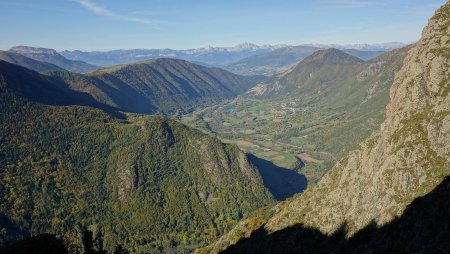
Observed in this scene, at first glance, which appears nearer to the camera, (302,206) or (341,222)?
(341,222)

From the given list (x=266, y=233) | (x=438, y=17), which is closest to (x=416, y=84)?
(x=438, y=17)

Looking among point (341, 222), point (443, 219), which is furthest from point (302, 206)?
point (443, 219)

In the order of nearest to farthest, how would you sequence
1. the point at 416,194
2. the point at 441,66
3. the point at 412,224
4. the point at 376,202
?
the point at 412,224 < the point at 416,194 < the point at 376,202 < the point at 441,66

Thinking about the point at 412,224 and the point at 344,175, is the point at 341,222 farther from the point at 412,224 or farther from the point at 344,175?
the point at 412,224

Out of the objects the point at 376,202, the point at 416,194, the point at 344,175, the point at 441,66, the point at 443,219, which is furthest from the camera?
the point at 344,175

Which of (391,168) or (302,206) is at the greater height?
(391,168)

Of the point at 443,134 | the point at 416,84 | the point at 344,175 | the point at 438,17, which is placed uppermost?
the point at 438,17
